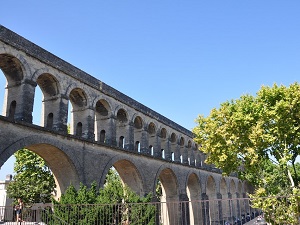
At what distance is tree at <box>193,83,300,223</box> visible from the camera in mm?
15672

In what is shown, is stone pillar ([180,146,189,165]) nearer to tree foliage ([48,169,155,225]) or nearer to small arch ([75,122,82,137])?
small arch ([75,122,82,137])

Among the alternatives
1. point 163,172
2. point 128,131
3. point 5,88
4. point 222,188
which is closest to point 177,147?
point 163,172

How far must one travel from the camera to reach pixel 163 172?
80.3 ft

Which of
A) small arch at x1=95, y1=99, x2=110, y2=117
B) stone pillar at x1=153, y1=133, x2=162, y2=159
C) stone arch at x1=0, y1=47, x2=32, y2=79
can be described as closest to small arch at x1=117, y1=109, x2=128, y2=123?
small arch at x1=95, y1=99, x2=110, y2=117

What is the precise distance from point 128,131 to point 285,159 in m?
9.49

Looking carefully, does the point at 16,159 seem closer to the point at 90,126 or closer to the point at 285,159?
the point at 90,126

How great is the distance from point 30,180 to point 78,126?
1115 cm

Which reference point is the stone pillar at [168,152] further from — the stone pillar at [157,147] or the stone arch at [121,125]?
the stone arch at [121,125]

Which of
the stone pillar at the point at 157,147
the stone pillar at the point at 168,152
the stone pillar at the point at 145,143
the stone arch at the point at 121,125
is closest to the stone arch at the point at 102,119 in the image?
the stone arch at the point at 121,125

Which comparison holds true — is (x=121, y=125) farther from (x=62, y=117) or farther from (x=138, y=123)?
(x=62, y=117)

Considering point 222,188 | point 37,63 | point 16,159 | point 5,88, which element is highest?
point 37,63

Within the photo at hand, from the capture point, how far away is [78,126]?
1703cm

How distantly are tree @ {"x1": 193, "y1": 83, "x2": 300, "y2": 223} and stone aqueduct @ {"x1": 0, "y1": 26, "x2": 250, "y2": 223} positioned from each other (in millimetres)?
5175

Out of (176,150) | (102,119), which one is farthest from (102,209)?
(176,150)
